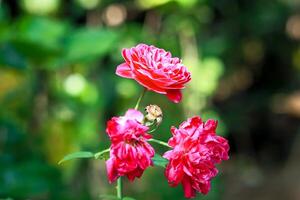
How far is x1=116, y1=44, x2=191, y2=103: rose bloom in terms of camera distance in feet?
3.51

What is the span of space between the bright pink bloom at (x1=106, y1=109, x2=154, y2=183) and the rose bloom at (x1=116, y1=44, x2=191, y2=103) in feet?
0.19

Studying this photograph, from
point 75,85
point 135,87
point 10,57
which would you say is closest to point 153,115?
point 10,57

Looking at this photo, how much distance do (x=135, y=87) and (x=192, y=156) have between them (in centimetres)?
238

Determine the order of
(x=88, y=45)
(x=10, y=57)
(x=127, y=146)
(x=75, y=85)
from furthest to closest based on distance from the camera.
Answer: (x=75, y=85) → (x=88, y=45) → (x=10, y=57) → (x=127, y=146)

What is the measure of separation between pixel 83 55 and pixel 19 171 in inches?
20.6

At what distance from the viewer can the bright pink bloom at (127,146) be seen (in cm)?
102

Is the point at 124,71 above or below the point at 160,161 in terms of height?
above

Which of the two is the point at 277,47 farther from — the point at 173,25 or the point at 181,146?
the point at 181,146

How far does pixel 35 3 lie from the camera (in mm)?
3438

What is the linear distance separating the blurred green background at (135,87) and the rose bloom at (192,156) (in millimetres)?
1320

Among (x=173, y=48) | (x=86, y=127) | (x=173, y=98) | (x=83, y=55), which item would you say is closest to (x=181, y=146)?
(x=173, y=98)

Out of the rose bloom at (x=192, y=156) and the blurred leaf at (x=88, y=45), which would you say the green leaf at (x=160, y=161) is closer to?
the rose bloom at (x=192, y=156)

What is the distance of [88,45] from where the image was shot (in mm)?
2818

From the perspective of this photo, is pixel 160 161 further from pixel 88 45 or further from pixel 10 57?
pixel 88 45
